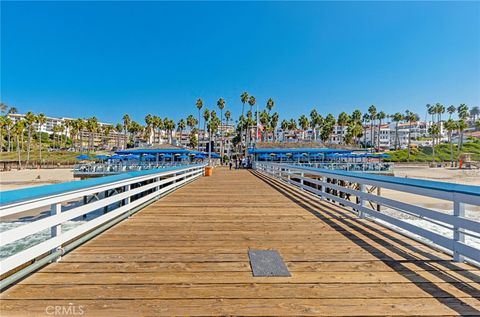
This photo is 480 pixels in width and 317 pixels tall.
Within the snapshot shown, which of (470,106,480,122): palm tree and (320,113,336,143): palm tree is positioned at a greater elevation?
(470,106,480,122): palm tree

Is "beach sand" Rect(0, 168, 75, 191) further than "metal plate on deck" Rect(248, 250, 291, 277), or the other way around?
"beach sand" Rect(0, 168, 75, 191)

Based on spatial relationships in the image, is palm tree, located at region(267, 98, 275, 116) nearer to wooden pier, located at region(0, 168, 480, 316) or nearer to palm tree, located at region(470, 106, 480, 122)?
wooden pier, located at region(0, 168, 480, 316)

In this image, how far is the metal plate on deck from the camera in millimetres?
2711

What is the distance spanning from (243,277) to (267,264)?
41 centimetres

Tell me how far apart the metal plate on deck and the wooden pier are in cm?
8

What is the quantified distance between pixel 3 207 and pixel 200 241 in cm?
220

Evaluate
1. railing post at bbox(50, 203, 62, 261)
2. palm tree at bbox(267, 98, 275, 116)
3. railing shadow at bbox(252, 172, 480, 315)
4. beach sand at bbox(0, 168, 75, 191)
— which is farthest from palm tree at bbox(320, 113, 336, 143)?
railing post at bbox(50, 203, 62, 261)

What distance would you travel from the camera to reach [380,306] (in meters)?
2.16

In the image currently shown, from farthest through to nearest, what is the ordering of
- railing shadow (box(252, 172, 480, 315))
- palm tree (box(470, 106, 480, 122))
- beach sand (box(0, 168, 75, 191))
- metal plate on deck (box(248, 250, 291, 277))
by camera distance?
palm tree (box(470, 106, 480, 122)) → beach sand (box(0, 168, 75, 191)) → metal plate on deck (box(248, 250, 291, 277)) → railing shadow (box(252, 172, 480, 315))

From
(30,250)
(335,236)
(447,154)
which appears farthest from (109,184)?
(447,154)

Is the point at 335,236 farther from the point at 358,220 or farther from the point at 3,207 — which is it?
the point at 3,207

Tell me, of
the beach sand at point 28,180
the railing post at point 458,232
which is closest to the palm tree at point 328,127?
the beach sand at point 28,180

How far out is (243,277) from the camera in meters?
2.63

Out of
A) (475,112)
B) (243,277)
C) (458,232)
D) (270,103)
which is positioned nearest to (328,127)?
(270,103)
